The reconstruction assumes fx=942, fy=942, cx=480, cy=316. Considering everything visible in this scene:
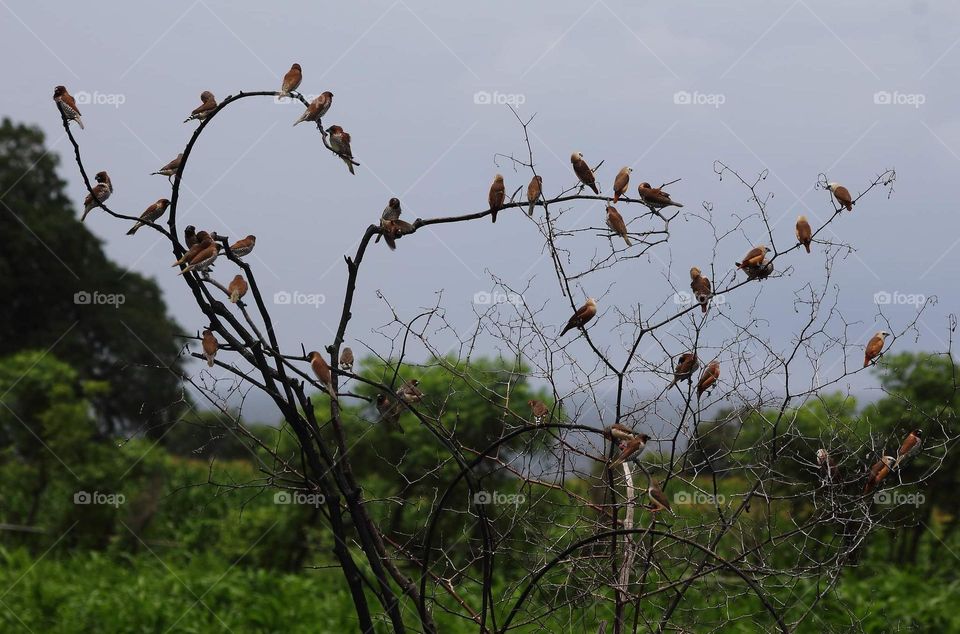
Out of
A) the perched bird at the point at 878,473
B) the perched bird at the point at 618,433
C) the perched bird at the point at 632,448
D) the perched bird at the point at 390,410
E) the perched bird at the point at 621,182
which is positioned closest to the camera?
the perched bird at the point at 618,433

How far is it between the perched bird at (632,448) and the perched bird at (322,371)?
556 mm

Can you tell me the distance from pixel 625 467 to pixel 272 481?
2.51 ft

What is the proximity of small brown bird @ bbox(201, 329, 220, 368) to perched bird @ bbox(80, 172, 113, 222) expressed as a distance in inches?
14.5

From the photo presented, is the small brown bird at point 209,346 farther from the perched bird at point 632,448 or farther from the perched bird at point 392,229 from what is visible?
the perched bird at point 632,448

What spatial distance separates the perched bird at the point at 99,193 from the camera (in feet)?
6.48

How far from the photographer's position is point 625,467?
209cm

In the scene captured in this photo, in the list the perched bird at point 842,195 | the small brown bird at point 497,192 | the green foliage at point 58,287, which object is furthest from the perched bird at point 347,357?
the green foliage at point 58,287

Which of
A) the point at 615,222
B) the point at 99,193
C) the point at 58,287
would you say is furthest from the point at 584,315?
the point at 58,287

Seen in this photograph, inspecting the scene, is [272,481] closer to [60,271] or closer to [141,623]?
[141,623]

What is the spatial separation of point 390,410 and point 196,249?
0.50m

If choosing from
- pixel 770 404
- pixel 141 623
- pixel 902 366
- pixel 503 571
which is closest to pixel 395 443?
pixel 503 571

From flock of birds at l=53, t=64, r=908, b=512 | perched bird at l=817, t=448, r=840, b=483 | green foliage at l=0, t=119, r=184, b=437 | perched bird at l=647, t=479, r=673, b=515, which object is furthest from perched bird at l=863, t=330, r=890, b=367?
green foliage at l=0, t=119, r=184, b=437

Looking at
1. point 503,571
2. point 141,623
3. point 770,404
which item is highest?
point 770,404

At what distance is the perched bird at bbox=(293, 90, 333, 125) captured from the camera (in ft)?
7.84
